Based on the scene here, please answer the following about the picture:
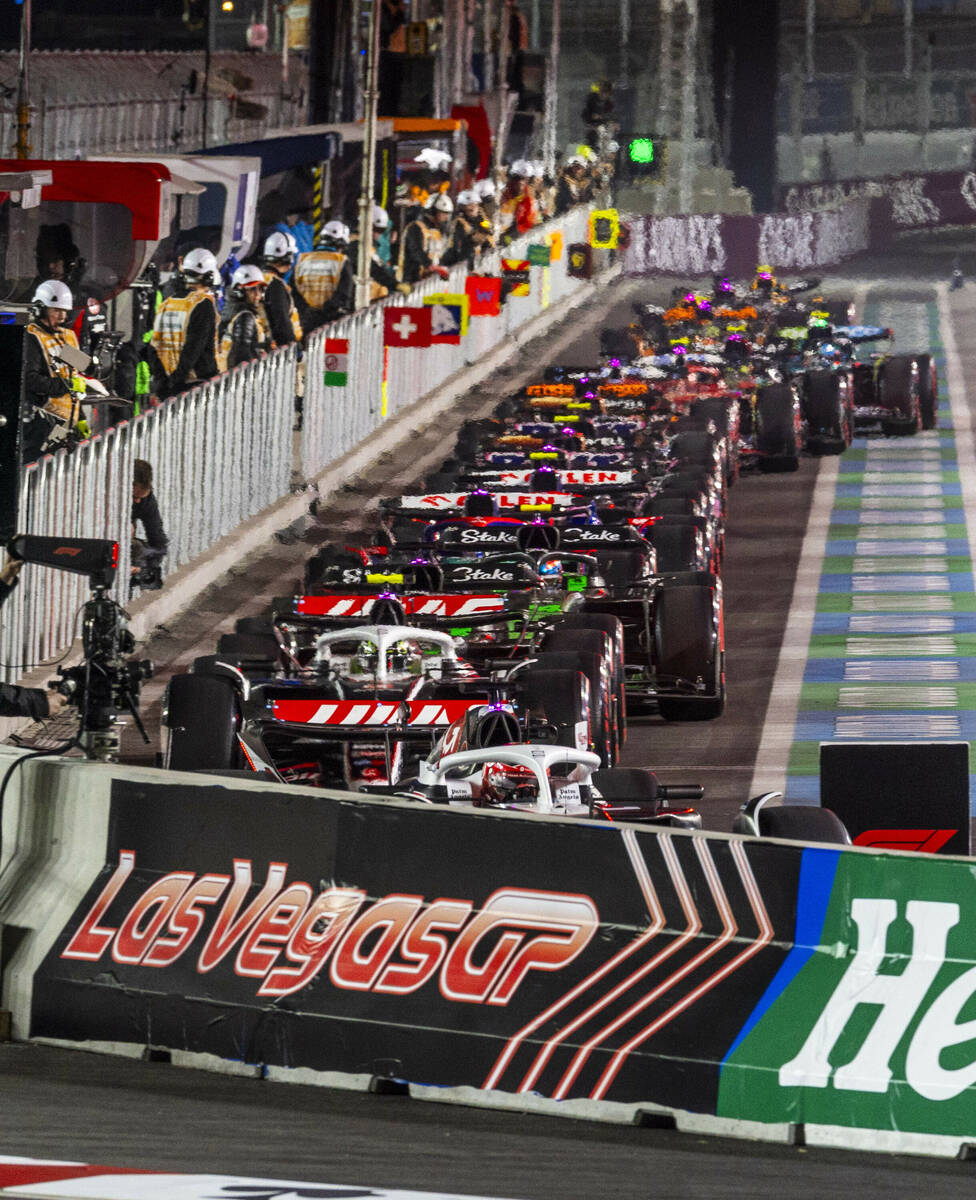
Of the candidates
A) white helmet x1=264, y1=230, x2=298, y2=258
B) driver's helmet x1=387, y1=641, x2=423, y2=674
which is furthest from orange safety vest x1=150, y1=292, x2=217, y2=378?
driver's helmet x1=387, y1=641, x2=423, y2=674

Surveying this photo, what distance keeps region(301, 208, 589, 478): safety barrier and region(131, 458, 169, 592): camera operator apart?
5654mm

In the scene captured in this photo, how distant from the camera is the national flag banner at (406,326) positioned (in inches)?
1076

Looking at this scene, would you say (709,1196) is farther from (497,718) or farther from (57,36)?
(57,36)

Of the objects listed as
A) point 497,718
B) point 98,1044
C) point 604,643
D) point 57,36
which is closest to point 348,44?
point 57,36

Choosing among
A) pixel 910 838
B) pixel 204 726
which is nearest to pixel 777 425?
pixel 204 726

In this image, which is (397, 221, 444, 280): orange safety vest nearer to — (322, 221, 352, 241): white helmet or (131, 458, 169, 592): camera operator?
(322, 221, 352, 241): white helmet

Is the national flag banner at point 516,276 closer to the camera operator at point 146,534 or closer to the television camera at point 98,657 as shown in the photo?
the camera operator at point 146,534

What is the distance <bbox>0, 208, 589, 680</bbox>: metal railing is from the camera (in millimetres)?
15594

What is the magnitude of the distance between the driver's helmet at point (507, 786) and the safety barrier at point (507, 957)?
2.03m

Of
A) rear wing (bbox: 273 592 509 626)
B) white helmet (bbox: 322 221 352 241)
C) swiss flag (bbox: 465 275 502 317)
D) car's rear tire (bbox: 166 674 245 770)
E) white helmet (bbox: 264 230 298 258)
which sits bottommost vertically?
car's rear tire (bbox: 166 674 245 770)

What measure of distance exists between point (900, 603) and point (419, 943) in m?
13.4

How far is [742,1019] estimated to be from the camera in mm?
8102

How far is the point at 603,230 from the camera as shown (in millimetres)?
46906

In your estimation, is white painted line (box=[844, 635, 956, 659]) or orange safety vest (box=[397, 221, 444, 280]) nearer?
white painted line (box=[844, 635, 956, 659])
